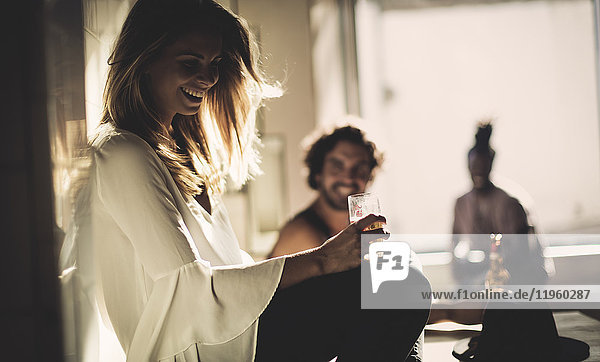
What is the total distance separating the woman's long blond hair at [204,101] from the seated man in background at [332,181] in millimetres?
923

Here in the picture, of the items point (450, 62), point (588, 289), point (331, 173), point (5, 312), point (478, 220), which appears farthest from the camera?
point (450, 62)

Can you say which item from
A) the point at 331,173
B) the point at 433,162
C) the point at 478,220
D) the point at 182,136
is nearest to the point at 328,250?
the point at 182,136

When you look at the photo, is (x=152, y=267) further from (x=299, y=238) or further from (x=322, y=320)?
(x=299, y=238)

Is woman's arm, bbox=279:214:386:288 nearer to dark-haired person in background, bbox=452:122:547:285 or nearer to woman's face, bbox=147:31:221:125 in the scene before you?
woman's face, bbox=147:31:221:125

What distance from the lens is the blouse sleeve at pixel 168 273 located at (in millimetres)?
916

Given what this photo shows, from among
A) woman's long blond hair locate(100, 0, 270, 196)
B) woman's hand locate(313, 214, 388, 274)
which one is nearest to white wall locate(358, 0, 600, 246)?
woman's long blond hair locate(100, 0, 270, 196)

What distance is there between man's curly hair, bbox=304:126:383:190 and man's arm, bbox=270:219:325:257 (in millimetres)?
228

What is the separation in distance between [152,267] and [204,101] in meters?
0.54

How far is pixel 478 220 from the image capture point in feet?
9.06

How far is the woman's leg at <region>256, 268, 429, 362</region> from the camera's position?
1.06 meters

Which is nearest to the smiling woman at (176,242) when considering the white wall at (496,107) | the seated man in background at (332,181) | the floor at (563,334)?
the floor at (563,334)

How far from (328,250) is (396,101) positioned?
257 centimetres

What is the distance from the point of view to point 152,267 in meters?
0.92

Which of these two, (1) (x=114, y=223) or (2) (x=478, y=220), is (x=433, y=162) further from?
(1) (x=114, y=223)
